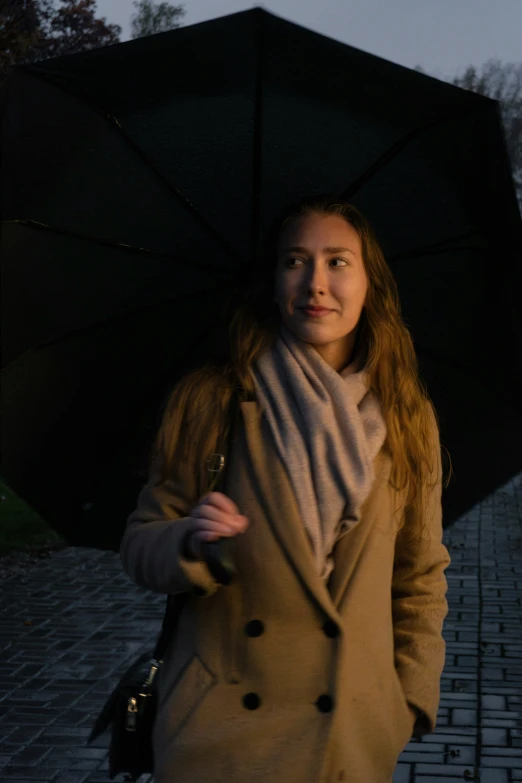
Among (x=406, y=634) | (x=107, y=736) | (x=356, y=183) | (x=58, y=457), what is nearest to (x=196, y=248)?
(x=356, y=183)

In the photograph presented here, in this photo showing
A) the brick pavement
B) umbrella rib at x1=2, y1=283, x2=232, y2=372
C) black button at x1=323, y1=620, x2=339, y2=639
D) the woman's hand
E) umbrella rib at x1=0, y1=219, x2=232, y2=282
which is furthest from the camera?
the brick pavement

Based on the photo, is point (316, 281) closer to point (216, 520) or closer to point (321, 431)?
point (321, 431)

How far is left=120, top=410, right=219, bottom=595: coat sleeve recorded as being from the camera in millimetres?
2557

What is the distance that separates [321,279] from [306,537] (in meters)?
0.58

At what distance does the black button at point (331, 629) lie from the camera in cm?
266

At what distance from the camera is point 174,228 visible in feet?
11.0

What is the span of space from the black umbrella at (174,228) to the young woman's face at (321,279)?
358 mm

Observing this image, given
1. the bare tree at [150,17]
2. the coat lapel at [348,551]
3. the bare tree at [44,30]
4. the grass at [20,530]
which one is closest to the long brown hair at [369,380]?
the coat lapel at [348,551]

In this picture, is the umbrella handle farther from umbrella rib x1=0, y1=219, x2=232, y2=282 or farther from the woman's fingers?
umbrella rib x1=0, y1=219, x2=232, y2=282

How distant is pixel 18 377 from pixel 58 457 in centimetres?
24

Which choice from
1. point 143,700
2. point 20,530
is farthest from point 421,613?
point 20,530

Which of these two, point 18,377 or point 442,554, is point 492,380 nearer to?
point 442,554

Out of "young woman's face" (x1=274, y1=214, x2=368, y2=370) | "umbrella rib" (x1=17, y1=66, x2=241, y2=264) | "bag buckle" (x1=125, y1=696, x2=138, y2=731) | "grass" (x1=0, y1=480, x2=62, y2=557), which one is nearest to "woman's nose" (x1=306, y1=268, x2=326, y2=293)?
"young woman's face" (x1=274, y1=214, x2=368, y2=370)

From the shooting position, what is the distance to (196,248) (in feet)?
11.0
